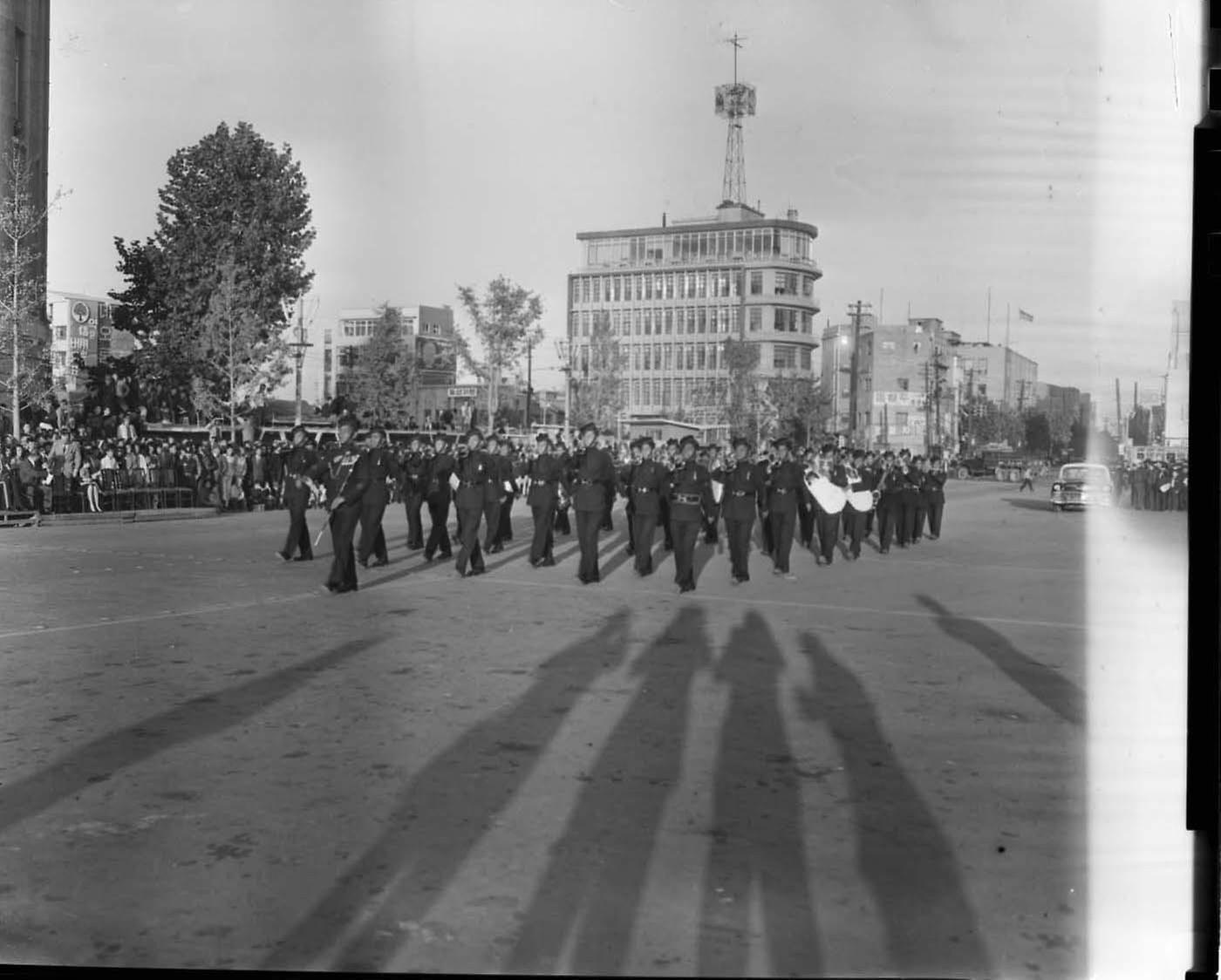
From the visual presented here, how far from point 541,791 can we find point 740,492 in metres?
8.77

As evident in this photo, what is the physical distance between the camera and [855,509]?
17.8 m

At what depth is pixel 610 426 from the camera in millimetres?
30859

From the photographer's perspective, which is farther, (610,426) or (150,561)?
(610,426)

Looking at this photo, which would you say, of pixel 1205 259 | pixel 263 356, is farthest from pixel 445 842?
pixel 263 356

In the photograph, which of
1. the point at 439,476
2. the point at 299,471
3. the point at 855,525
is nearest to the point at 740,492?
the point at 439,476

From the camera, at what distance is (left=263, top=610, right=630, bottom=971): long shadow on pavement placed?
3.49 meters

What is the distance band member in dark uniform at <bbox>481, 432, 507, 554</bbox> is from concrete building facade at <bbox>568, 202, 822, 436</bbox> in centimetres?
194

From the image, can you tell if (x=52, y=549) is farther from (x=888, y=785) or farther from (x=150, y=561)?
(x=888, y=785)

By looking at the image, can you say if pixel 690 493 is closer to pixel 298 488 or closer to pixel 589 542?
pixel 589 542

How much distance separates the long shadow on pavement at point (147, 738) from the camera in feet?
15.7

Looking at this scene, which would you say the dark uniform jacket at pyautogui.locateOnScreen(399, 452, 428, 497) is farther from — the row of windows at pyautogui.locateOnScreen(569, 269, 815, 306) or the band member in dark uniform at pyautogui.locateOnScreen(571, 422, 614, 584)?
the row of windows at pyautogui.locateOnScreen(569, 269, 815, 306)

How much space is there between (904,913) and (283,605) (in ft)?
25.5

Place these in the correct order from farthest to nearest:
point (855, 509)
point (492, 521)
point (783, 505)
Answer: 1. point (855, 509)
2. point (492, 521)
3. point (783, 505)

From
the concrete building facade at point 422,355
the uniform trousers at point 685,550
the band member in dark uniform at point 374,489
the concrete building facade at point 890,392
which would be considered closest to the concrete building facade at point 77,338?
the concrete building facade at point 422,355
